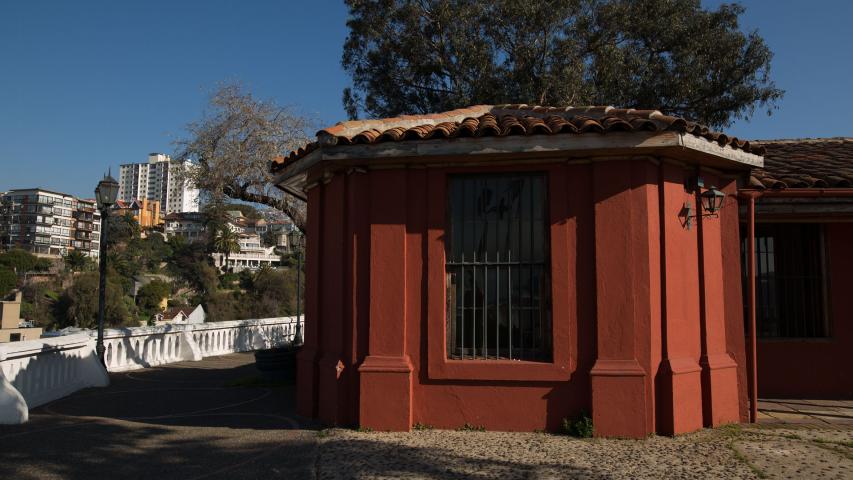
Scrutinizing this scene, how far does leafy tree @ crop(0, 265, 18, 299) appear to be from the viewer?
6538 centimetres

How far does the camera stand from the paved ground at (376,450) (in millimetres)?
4895

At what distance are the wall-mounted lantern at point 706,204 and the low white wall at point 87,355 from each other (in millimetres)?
7604

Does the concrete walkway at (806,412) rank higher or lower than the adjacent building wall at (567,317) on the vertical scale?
lower

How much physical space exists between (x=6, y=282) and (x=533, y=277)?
76089mm

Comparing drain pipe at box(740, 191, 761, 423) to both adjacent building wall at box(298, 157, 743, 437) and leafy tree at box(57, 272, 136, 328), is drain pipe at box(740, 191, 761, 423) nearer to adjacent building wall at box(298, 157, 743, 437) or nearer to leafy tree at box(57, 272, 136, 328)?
adjacent building wall at box(298, 157, 743, 437)

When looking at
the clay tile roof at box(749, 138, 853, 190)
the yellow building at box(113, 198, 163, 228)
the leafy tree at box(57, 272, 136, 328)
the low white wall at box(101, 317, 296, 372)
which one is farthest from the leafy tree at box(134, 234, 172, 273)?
the clay tile roof at box(749, 138, 853, 190)

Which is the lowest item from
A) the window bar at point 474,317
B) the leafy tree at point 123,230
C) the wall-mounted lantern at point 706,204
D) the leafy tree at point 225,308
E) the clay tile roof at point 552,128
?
the leafy tree at point 225,308

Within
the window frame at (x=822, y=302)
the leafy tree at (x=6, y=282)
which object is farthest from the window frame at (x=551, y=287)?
the leafy tree at (x=6, y=282)

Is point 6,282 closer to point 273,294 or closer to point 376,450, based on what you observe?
point 273,294

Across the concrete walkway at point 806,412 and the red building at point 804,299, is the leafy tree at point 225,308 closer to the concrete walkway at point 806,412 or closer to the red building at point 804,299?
the red building at point 804,299

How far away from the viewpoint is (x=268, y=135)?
14242mm

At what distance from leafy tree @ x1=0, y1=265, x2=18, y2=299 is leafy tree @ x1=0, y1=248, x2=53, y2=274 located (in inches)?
373

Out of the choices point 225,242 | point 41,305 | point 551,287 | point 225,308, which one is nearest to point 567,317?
point 551,287

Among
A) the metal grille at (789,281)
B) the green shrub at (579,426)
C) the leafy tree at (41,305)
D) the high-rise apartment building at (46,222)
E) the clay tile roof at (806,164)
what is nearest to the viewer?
the green shrub at (579,426)
